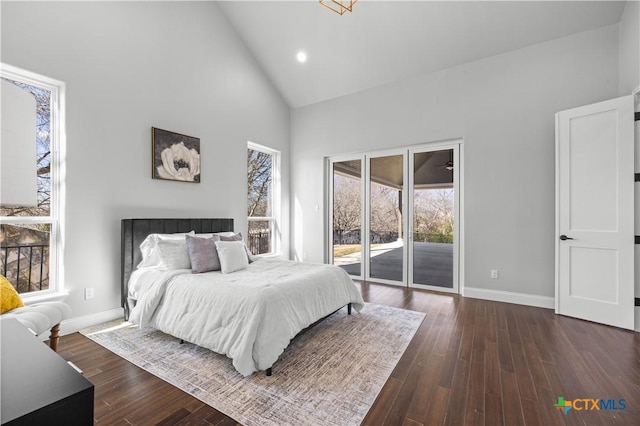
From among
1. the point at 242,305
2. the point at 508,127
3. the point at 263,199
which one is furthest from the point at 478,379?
the point at 263,199

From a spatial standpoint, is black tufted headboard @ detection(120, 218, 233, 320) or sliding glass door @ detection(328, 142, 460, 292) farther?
sliding glass door @ detection(328, 142, 460, 292)

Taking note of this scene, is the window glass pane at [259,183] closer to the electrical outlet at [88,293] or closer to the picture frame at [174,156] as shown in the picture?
the picture frame at [174,156]

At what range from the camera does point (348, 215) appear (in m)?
5.50

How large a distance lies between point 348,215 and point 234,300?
3454 mm

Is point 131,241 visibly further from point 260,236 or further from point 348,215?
point 348,215

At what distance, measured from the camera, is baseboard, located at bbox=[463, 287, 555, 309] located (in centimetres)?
374

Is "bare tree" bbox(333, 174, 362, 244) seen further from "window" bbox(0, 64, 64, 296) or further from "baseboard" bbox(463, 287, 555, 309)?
"window" bbox(0, 64, 64, 296)

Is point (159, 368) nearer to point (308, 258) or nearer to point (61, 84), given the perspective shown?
point (61, 84)

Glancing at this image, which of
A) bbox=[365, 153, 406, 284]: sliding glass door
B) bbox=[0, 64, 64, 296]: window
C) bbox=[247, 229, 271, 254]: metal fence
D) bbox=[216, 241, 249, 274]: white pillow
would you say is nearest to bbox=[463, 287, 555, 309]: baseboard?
bbox=[365, 153, 406, 284]: sliding glass door

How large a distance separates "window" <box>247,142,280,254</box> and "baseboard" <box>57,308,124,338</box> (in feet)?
7.13

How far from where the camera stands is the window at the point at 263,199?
205 inches

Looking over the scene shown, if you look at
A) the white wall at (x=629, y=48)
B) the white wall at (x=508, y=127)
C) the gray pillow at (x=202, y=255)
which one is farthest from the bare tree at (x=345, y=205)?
the white wall at (x=629, y=48)

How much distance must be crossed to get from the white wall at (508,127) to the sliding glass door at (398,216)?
268mm

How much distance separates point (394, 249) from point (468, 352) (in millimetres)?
2526
